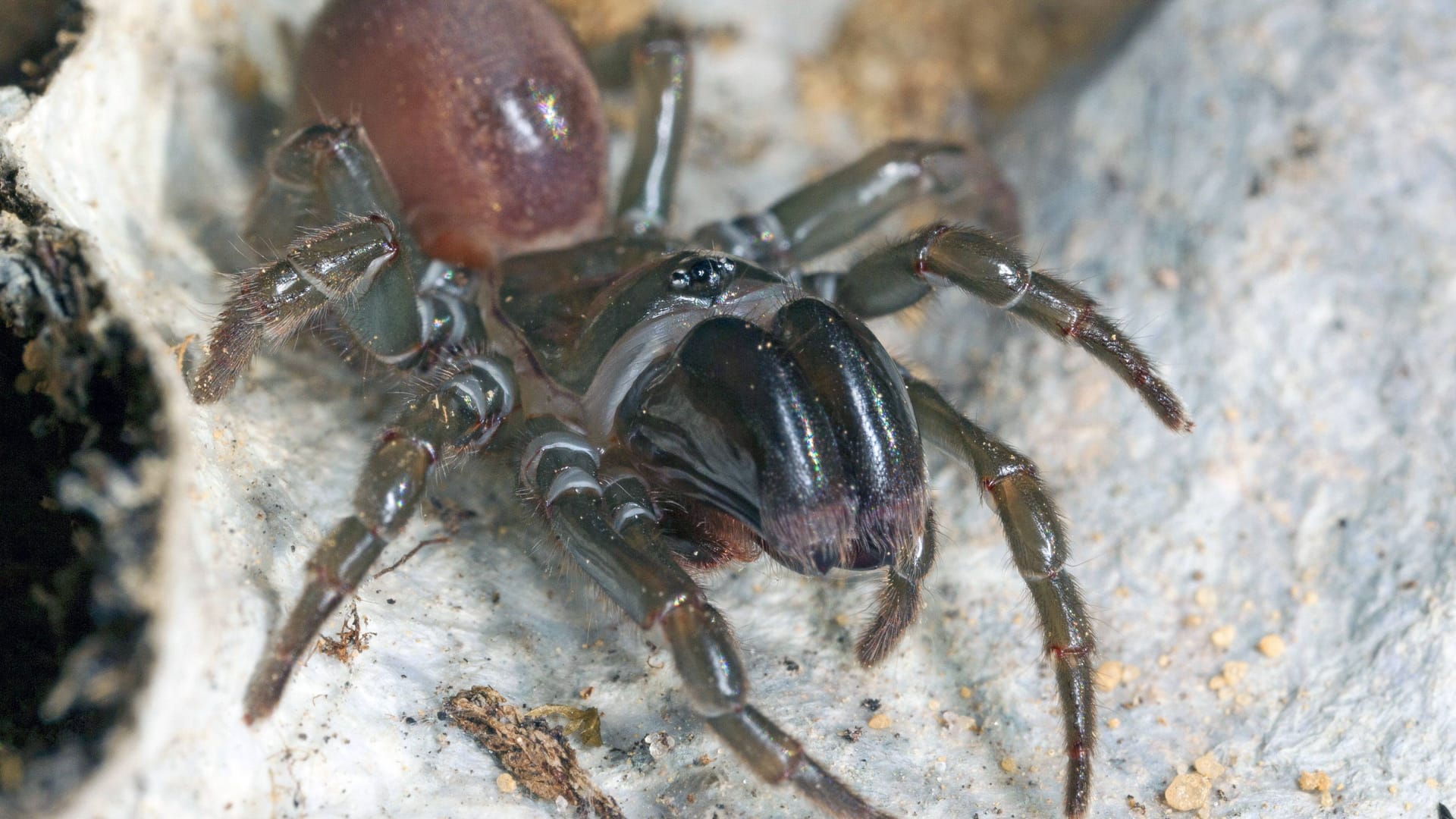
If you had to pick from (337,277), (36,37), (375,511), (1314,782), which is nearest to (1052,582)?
(1314,782)

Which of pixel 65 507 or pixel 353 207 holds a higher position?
pixel 353 207

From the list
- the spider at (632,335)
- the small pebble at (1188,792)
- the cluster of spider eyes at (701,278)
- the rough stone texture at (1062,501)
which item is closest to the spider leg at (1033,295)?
the spider at (632,335)

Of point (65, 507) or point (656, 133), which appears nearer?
point (65, 507)

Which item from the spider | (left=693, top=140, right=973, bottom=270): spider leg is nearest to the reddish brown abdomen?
the spider

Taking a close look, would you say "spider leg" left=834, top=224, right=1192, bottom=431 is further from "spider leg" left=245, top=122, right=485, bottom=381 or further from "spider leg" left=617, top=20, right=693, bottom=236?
"spider leg" left=245, top=122, right=485, bottom=381

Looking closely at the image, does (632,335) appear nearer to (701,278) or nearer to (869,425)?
(701,278)

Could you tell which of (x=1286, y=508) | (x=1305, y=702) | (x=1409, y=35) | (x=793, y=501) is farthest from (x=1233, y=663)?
(x=1409, y=35)

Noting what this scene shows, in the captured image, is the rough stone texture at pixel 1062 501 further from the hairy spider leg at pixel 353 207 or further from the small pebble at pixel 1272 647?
the hairy spider leg at pixel 353 207
